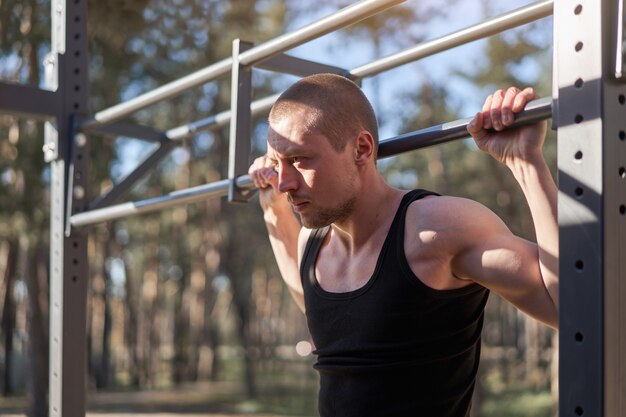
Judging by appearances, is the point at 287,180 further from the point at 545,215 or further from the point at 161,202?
the point at 161,202

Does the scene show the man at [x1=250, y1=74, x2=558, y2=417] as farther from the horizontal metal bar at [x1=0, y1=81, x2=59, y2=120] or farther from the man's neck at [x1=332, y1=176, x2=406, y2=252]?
the horizontal metal bar at [x1=0, y1=81, x2=59, y2=120]

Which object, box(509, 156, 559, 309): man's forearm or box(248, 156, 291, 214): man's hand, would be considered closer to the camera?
box(509, 156, 559, 309): man's forearm

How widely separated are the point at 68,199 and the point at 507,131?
2.20m

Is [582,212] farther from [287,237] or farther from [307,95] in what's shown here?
[287,237]

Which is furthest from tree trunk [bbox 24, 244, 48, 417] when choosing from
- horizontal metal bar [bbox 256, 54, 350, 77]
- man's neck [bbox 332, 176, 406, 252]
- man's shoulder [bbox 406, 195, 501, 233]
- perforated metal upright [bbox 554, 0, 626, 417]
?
perforated metal upright [bbox 554, 0, 626, 417]

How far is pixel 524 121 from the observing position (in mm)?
1515

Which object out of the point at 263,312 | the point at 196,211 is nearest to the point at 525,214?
the point at 196,211

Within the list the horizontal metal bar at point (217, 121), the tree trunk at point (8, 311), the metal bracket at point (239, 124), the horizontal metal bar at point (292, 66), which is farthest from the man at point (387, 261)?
the tree trunk at point (8, 311)

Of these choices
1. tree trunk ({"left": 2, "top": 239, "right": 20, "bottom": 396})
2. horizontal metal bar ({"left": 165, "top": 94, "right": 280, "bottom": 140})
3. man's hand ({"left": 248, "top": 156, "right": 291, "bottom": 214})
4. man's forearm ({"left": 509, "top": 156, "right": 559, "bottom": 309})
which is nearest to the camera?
man's forearm ({"left": 509, "top": 156, "right": 559, "bottom": 309})

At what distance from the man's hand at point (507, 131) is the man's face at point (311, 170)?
1.00 feet

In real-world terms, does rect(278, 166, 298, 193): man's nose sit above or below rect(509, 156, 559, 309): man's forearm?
above

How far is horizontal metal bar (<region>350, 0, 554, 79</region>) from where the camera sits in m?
1.76

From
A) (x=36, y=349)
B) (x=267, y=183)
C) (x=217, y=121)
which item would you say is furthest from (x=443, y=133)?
(x=36, y=349)

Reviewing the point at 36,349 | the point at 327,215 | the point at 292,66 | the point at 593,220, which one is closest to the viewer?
the point at 593,220
